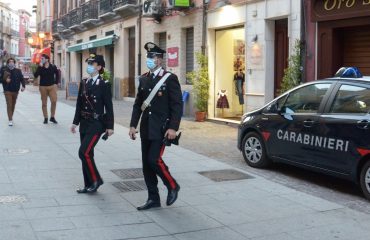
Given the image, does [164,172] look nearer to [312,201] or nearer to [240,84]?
[312,201]

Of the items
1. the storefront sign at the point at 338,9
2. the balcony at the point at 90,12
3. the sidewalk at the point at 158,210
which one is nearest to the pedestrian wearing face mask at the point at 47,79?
the sidewalk at the point at 158,210

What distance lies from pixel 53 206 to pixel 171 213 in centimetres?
140

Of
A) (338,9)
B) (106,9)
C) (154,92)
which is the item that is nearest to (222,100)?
(338,9)

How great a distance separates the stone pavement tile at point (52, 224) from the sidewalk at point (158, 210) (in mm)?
10

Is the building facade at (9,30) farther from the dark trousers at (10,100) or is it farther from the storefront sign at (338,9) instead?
the storefront sign at (338,9)

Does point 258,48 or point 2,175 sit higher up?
point 258,48

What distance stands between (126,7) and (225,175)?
54.0 ft

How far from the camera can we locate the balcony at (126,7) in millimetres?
23109

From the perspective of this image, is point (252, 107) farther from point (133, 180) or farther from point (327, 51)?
point (133, 180)

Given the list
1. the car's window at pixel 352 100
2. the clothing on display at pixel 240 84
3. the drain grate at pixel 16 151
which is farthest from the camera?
the clothing on display at pixel 240 84

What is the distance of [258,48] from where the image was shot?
14188mm

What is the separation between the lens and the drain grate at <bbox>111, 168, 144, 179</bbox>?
8202mm

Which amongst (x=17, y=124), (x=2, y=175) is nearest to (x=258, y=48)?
(x=17, y=124)

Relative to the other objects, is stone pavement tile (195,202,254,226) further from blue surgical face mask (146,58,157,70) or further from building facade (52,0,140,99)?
building facade (52,0,140,99)
